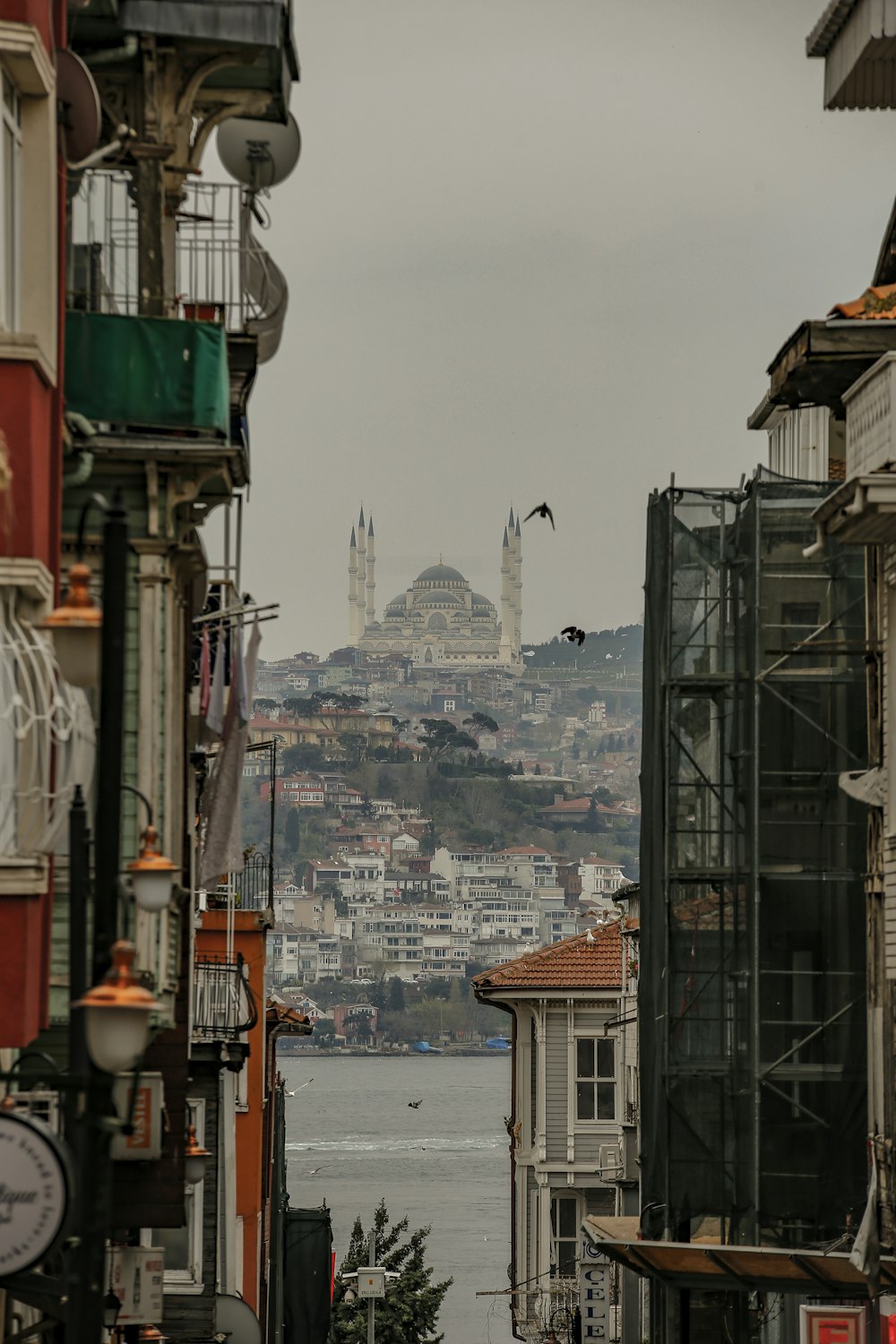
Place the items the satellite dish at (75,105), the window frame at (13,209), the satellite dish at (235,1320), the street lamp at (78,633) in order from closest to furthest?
1. the street lamp at (78,633)
2. the window frame at (13,209)
3. the satellite dish at (75,105)
4. the satellite dish at (235,1320)

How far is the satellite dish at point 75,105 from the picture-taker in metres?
14.8

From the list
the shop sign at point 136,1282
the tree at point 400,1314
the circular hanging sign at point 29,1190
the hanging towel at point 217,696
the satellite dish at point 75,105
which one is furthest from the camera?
the tree at point 400,1314

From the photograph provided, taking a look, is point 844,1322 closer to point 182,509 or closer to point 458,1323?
point 182,509

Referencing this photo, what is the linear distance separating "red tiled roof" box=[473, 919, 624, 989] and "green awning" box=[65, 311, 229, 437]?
3294 cm

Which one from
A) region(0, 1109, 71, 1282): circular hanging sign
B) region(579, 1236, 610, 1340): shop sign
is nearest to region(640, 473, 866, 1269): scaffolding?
region(0, 1109, 71, 1282): circular hanging sign

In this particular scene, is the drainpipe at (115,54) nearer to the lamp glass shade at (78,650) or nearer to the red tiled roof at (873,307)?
the red tiled roof at (873,307)

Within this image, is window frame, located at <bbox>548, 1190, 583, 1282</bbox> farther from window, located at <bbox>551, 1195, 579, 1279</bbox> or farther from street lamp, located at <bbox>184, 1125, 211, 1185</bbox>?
street lamp, located at <bbox>184, 1125, 211, 1185</bbox>

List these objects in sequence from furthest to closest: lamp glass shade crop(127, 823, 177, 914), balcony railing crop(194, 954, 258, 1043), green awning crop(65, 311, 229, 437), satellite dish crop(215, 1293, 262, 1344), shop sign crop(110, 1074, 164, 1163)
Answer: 1. balcony railing crop(194, 954, 258, 1043)
2. satellite dish crop(215, 1293, 262, 1344)
3. shop sign crop(110, 1074, 164, 1163)
4. green awning crop(65, 311, 229, 437)
5. lamp glass shade crop(127, 823, 177, 914)

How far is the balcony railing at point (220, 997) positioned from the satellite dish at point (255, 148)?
9.51 m

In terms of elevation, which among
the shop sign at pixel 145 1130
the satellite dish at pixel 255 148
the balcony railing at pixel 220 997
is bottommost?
the shop sign at pixel 145 1130

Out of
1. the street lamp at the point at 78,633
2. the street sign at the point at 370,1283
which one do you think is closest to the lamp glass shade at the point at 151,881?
the street lamp at the point at 78,633

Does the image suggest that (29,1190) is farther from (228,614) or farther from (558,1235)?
(558,1235)

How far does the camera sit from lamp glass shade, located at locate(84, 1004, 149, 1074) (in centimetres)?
1011

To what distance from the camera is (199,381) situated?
59.4ft
